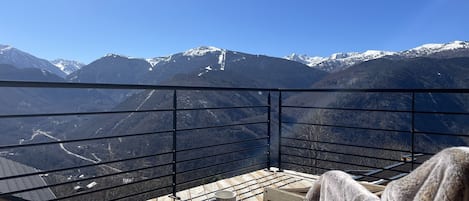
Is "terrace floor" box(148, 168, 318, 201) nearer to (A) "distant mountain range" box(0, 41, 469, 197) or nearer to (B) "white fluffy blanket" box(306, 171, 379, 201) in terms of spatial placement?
(A) "distant mountain range" box(0, 41, 469, 197)

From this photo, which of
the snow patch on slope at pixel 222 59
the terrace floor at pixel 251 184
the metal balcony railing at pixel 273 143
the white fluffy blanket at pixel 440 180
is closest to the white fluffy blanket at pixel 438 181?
the white fluffy blanket at pixel 440 180

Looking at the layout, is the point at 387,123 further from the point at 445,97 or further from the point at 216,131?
the point at 445,97

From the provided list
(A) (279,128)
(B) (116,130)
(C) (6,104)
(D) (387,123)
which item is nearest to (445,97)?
Answer: (D) (387,123)

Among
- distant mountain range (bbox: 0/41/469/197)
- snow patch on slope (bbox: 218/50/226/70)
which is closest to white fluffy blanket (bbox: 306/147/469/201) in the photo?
distant mountain range (bbox: 0/41/469/197)

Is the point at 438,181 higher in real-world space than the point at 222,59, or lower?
lower

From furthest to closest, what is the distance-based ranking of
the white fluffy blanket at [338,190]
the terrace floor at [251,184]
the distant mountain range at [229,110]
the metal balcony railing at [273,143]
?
the distant mountain range at [229,110] → the terrace floor at [251,184] → the metal balcony railing at [273,143] → the white fluffy blanket at [338,190]

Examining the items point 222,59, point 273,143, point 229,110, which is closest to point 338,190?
point 273,143

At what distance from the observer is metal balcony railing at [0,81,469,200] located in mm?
2408

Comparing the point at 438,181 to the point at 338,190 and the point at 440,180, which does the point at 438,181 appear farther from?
the point at 338,190

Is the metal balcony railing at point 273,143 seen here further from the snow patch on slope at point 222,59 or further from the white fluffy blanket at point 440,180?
the snow patch on slope at point 222,59

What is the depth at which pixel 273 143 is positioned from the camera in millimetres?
3676

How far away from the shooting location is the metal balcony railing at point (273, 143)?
94.8 inches

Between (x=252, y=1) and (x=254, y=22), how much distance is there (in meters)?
10.4

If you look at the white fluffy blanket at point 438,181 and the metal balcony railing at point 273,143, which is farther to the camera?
the metal balcony railing at point 273,143
